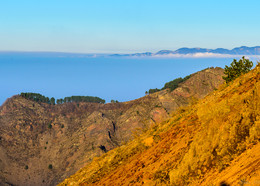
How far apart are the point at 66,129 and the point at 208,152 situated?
131 metres

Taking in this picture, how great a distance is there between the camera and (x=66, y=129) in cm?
13500

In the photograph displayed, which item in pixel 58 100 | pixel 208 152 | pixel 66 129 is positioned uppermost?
pixel 208 152

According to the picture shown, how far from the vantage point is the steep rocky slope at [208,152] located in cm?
916

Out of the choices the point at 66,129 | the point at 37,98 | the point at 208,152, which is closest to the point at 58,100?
the point at 37,98

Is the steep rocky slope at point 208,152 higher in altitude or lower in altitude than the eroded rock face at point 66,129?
higher

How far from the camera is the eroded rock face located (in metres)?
113

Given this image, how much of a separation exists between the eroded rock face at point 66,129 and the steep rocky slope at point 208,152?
92.0 meters

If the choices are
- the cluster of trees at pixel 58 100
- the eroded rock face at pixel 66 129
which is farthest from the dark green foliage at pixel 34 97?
the eroded rock face at pixel 66 129

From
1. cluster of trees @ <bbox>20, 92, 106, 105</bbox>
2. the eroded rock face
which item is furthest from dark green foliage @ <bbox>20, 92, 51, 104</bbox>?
the eroded rock face

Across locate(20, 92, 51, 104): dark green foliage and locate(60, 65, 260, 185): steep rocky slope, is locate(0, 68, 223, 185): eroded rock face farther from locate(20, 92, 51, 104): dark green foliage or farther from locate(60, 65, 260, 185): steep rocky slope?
locate(60, 65, 260, 185): steep rocky slope

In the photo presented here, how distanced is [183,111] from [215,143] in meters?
8.55

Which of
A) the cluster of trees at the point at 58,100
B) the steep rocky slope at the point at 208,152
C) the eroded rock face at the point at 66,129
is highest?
the steep rocky slope at the point at 208,152

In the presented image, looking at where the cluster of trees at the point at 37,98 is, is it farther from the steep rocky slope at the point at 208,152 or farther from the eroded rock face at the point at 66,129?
the steep rocky slope at the point at 208,152

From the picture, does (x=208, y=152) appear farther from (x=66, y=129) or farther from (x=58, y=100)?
(x=58, y=100)
